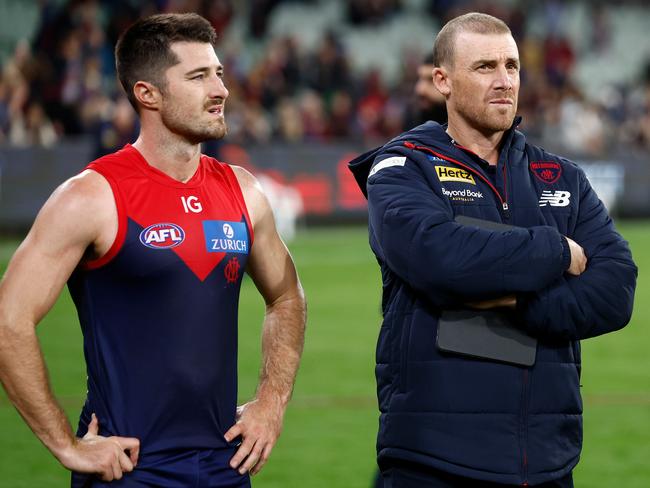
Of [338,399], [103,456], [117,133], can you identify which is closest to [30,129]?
[117,133]

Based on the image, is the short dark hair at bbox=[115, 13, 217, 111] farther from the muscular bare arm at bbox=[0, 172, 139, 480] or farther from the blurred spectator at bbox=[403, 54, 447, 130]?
the blurred spectator at bbox=[403, 54, 447, 130]

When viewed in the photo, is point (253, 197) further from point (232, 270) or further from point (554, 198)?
point (554, 198)

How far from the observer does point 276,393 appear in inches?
155

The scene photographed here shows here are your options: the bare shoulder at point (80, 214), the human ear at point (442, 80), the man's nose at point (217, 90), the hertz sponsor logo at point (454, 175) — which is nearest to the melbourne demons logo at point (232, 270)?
the bare shoulder at point (80, 214)

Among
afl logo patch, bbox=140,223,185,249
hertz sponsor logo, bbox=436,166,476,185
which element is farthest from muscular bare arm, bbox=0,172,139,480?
hertz sponsor logo, bbox=436,166,476,185

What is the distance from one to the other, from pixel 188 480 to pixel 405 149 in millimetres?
1307

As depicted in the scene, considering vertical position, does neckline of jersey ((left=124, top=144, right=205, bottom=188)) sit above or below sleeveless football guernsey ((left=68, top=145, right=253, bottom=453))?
above

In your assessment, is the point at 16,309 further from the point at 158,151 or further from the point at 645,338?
the point at 645,338

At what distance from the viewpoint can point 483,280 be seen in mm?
3719

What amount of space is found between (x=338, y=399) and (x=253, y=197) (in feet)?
17.8

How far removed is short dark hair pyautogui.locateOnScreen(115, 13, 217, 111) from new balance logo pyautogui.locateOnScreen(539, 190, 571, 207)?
4.02 ft

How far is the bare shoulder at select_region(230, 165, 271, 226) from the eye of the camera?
3928 millimetres

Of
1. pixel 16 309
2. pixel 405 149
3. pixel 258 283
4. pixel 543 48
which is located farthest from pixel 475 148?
pixel 543 48

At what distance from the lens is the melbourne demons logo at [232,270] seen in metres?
3.76
